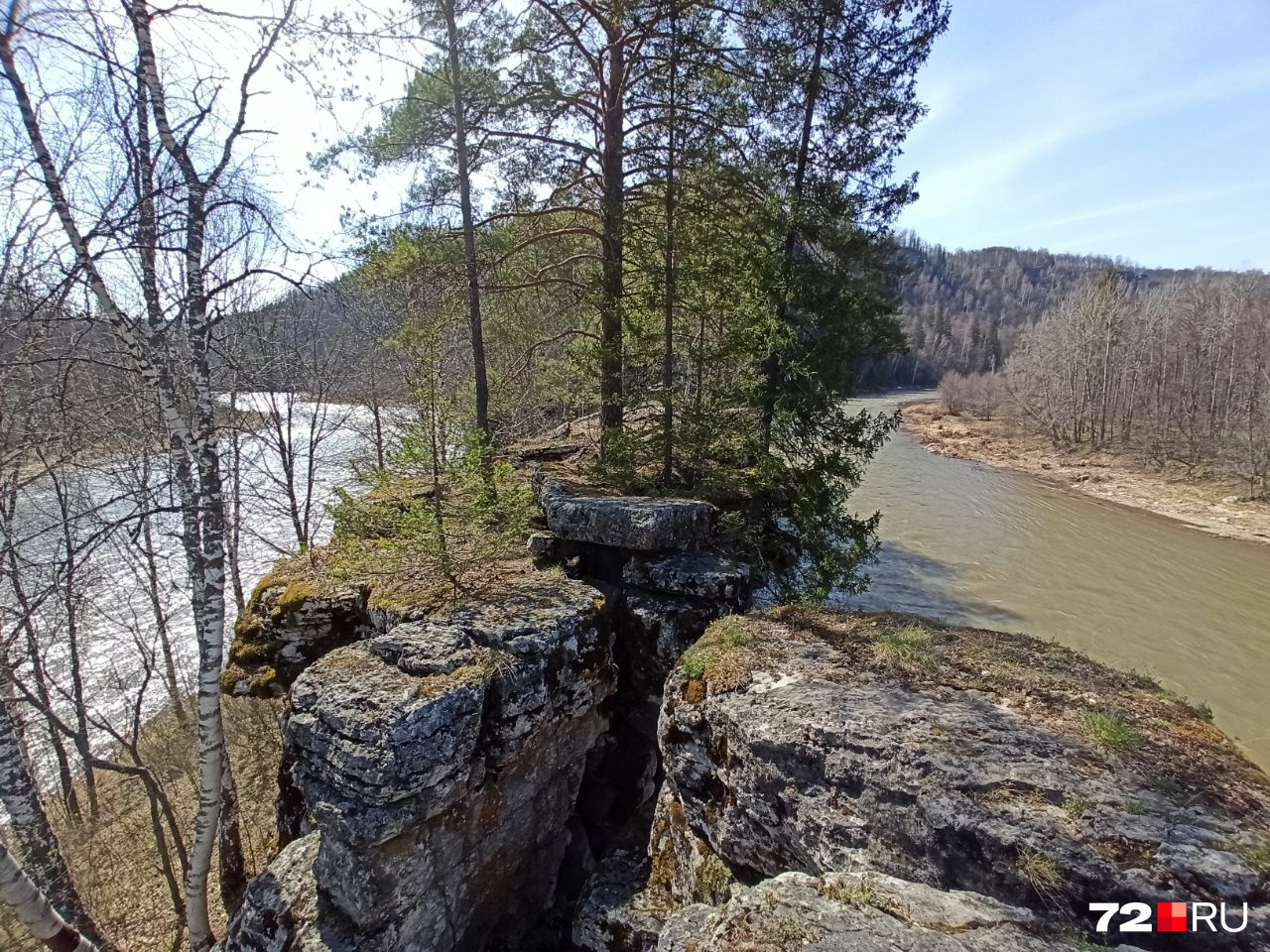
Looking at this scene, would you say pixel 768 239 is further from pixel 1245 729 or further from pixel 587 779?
pixel 1245 729

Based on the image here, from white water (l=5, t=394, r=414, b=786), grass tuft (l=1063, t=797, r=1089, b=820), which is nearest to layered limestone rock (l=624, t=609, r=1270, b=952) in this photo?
grass tuft (l=1063, t=797, r=1089, b=820)

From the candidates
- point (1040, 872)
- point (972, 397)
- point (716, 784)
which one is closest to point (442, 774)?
point (716, 784)

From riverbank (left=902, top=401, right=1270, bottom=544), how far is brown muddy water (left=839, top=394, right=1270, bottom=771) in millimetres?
1393

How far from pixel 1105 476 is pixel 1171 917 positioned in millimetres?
31166

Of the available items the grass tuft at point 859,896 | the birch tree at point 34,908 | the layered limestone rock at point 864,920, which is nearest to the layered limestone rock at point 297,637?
the birch tree at point 34,908

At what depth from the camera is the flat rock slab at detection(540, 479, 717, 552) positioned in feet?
23.5

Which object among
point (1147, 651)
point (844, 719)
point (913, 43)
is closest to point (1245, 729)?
point (1147, 651)

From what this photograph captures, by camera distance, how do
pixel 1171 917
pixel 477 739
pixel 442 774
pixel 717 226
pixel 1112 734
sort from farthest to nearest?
pixel 717 226
pixel 477 739
pixel 442 774
pixel 1112 734
pixel 1171 917

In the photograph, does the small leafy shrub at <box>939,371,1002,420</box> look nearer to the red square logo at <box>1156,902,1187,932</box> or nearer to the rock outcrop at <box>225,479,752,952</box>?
the rock outcrop at <box>225,479,752,952</box>

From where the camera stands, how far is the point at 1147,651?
1141 centimetres

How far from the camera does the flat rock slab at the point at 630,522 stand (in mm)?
7168

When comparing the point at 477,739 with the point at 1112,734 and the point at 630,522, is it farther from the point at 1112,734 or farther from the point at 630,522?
the point at 1112,734

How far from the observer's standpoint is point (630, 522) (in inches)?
283

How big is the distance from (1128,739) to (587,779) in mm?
4970
